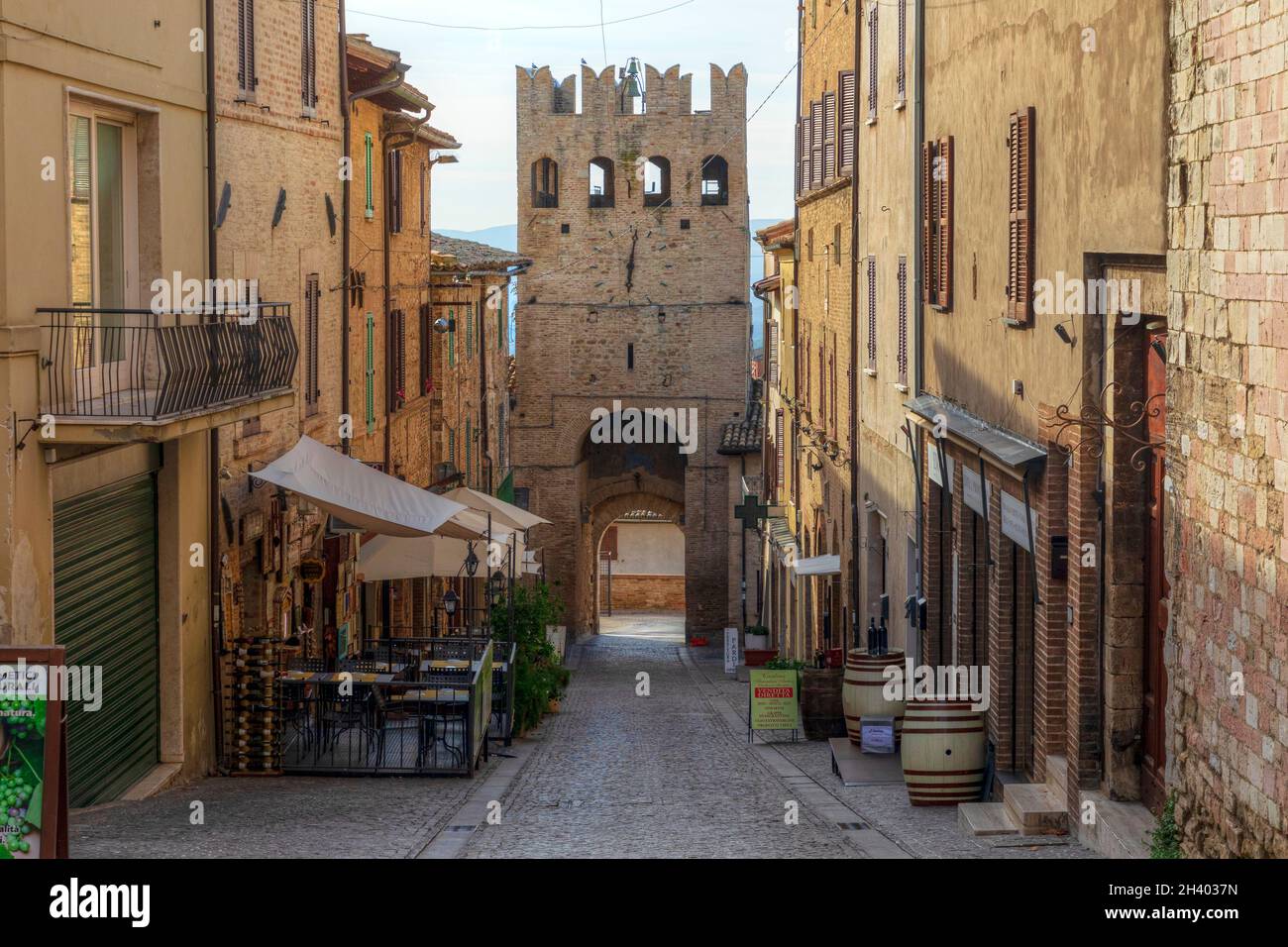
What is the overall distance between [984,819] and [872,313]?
36.0ft

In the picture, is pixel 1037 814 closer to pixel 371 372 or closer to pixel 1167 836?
pixel 1167 836

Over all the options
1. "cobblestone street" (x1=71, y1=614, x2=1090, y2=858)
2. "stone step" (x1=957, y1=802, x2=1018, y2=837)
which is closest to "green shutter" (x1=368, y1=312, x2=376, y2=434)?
"cobblestone street" (x1=71, y1=614, x2=1090, y2=858)

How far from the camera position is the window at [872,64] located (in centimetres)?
2047

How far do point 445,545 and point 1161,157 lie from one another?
12.3m

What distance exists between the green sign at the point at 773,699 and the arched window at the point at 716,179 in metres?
28.2

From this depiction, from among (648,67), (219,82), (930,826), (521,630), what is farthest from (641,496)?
(930,826)

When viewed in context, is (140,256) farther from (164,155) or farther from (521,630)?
(521,630)

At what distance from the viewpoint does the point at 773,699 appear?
685 inches

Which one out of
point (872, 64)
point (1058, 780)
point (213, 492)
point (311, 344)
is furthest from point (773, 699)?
point (872, 64)

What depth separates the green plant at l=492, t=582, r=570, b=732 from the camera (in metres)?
18.7

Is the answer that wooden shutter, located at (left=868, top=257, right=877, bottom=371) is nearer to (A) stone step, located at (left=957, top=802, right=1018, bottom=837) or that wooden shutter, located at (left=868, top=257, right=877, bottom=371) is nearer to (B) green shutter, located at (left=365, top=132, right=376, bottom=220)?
(B) green shutter, located at (left=365, top=132, right=376, bottom=220)

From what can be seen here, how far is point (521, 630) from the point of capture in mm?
20703

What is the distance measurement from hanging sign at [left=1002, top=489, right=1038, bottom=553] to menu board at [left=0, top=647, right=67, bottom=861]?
649 centimetres

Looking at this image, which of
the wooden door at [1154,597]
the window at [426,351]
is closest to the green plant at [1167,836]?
the wooden door at [1154,597]
